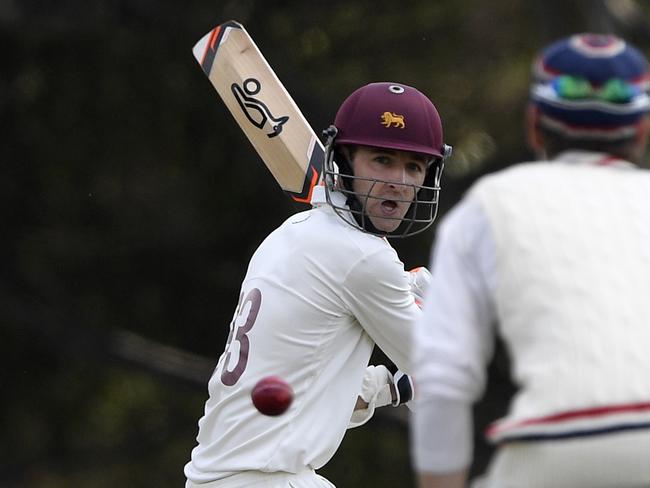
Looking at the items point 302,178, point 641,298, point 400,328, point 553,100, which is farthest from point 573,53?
point 302,178

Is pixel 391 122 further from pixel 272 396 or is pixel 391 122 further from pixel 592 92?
pixel 592 92

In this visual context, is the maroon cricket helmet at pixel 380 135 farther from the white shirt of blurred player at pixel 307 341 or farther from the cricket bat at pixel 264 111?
the cricket bat at pixel 264 111

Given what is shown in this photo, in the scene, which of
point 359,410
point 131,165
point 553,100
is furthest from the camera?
point 131,165

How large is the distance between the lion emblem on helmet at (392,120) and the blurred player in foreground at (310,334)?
0.15 m

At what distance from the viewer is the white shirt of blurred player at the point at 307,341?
12.9 ft

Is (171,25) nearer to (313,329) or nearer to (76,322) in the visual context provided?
(76,322)

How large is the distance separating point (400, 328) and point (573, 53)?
1.22 meters

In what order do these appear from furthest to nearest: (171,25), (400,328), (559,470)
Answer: (171,25) < (400,328) < (559,470)

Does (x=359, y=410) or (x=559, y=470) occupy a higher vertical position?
(x=559, y=470)

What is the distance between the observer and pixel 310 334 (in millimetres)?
3984

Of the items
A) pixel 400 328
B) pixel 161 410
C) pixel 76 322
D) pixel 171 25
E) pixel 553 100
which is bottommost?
pixel 161 410

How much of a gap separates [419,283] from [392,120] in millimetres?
413

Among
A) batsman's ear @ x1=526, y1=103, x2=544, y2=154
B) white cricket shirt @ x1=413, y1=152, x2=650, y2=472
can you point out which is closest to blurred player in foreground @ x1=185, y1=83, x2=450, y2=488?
batsman's ear @ x1=526, y1=103, x2=544, y2=154

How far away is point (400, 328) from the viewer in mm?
3943
